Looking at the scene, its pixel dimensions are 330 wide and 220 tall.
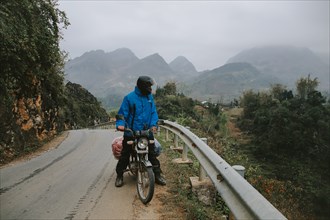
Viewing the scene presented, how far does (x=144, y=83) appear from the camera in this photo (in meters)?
6.29

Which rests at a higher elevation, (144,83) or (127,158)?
(144,83)

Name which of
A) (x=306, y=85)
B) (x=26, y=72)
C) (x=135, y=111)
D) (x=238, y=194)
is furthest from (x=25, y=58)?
(x=306, y=85)

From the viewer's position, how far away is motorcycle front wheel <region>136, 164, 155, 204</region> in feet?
18.3

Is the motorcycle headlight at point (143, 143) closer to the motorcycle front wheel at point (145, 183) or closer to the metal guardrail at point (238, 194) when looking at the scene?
the motorcycle front wheel at point (145, 183)

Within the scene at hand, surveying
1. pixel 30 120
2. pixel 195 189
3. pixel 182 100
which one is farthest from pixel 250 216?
pixel 182 100

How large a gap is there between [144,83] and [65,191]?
282 centimetres

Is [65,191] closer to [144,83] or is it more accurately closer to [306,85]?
[144,83]

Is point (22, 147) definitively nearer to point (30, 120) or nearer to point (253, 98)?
point (30, 120)

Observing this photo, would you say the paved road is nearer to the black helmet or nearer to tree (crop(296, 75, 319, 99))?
the black helmet

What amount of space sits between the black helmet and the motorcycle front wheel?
143cm

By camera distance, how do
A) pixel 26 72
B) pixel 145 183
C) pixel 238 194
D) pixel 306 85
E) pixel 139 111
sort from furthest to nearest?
pixel 306 85
pixel 26 72
pixel 139 111
pixel 145 183
pixel 238 194

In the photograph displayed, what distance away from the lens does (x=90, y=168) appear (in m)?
9.34

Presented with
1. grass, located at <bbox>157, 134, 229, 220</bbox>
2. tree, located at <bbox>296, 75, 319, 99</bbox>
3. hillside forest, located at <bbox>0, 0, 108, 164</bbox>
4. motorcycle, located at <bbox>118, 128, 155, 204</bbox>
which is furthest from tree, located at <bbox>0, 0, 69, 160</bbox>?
tree, located at <bbox>296, 75, 319, 99</bbox>

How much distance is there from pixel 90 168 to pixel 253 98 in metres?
100
